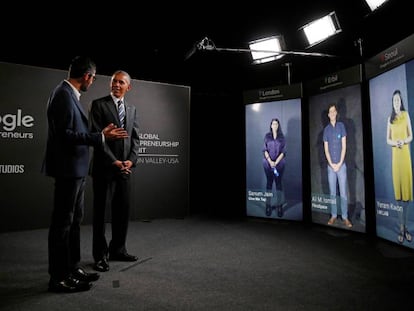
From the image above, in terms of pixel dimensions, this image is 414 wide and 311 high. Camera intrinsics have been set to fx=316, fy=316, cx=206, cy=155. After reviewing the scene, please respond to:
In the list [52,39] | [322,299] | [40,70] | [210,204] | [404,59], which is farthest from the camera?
[210,204]

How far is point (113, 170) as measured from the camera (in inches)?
106

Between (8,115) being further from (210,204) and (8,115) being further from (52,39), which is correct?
(210,204)

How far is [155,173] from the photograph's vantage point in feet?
Result: 17.5

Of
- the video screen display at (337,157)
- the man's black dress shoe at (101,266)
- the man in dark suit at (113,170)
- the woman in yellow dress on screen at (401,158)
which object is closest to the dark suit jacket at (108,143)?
the man in dark suit at (113,170)

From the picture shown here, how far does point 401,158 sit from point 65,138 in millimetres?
3280

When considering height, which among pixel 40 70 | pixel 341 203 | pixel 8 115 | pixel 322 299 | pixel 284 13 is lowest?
pixel 322 299

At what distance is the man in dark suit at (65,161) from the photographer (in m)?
2.02

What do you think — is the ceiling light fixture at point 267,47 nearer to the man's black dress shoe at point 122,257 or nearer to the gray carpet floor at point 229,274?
the gray carpet floor at point 229,274

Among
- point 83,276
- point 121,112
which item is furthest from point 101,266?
point 121,112

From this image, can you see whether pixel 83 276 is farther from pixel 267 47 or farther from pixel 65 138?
pixel 267 47

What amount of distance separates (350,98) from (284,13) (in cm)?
167

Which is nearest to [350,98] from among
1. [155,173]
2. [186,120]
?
[186,120]

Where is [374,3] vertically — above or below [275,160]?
above

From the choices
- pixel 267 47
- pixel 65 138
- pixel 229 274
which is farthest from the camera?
pixel 267 47
